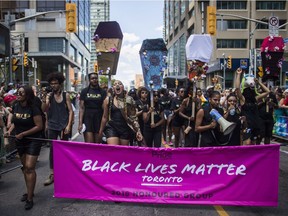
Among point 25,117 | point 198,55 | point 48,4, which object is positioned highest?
point 48,4

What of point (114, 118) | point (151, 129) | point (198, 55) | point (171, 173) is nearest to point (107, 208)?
point (171, 173)

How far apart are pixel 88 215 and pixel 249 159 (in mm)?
2302

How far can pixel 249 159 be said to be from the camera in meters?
4.92

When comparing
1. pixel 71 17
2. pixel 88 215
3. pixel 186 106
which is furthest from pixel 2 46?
pixel 88 215

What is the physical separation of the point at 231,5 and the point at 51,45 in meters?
28.4

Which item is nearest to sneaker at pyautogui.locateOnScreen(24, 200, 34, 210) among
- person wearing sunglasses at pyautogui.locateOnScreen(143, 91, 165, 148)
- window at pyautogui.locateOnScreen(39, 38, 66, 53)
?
person wearing sunglasses at pyautogui.locateOnScreen(143, 91, 165, 148)

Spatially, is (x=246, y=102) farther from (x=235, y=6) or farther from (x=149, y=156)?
(x=235, y=6)

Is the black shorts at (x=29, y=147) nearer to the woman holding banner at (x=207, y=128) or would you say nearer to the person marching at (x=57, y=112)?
the person marching at (x=57, y=112)

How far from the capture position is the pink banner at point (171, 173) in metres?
4.91

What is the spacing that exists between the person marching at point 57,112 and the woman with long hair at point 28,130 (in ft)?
3.87

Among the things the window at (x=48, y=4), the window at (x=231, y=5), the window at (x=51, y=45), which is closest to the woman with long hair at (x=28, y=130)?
the window at (x=51, y=45)

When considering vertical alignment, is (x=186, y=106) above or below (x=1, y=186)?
above

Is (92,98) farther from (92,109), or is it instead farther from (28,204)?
(28,204)

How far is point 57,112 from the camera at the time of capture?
6.62 meters
